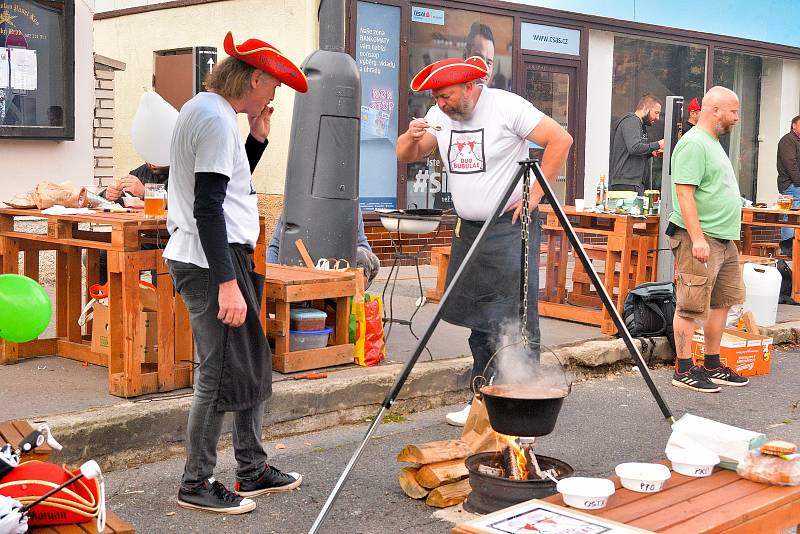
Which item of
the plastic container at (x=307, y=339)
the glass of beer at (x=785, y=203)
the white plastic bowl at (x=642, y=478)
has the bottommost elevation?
the white plastic bowl at (x=642, y=478)

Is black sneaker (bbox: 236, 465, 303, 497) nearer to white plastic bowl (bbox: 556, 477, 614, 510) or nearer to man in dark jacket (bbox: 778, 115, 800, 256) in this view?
white plastic bowl (bbox: 556, 477, 614, 510)

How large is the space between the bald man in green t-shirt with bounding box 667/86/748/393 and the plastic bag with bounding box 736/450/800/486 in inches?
127

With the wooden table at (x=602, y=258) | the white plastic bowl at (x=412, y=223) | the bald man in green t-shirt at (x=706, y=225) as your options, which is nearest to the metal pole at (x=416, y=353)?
the bald man in green t-shirt at (x=706, y=225)

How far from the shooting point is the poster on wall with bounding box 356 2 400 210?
40.6ft

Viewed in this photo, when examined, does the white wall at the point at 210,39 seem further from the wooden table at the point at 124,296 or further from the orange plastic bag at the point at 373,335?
the wooden table at the point at 124,296

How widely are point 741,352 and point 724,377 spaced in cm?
39

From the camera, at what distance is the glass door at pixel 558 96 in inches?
559

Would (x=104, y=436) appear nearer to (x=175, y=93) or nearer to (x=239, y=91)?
(x=239, y=91)

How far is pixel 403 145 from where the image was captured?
5898 millimetres

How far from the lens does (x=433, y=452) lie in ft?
16.0

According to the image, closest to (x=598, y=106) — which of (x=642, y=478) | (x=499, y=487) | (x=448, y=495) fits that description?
(x=448, y=495)

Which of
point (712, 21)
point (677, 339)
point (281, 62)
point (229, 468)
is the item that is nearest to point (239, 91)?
point (281, 62)

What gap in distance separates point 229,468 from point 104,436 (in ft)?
2.14

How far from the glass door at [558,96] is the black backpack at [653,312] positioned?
237 inches
